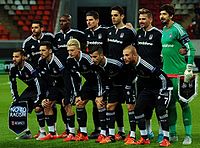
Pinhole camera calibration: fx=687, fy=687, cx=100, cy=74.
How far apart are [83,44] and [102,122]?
160cm

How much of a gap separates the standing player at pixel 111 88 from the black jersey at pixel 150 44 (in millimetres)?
390

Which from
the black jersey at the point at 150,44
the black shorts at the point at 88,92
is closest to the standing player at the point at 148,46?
the black jersey at the point at 150,44

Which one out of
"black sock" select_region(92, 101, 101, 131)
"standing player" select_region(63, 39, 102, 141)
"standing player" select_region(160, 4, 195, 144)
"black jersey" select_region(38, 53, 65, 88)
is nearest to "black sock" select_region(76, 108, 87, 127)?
"standing player" select_region(63, 39, 102, 141)

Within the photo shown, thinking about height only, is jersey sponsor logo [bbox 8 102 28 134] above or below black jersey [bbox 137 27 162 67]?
below

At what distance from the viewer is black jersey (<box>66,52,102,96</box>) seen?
11.3 metres

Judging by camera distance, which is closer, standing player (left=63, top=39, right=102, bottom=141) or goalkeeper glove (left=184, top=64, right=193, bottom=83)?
goalkeeper glove (left=184, top=64, right=193, bottom=83)

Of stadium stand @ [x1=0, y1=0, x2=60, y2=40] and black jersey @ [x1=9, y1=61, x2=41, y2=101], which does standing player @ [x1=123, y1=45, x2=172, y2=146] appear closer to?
black jersey @ [x1=9, y1=61, x2=41, y2=101]

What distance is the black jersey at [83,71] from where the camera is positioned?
11312 millimetres

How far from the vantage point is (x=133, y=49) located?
1062cm

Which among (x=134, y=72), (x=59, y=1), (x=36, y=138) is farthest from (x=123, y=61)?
(x=59, y=1)

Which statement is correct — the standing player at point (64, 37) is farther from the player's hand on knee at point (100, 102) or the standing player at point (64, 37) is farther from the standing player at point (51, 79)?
the player's hand on knee at point (100, 102)

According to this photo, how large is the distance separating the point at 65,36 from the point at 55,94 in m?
1.27

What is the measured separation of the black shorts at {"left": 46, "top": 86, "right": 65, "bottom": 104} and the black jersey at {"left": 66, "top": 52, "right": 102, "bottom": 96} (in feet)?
1.12

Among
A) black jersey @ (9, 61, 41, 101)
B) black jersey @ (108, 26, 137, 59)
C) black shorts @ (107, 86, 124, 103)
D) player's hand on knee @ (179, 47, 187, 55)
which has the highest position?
black jersey @ (108, 26, 137, 59)
